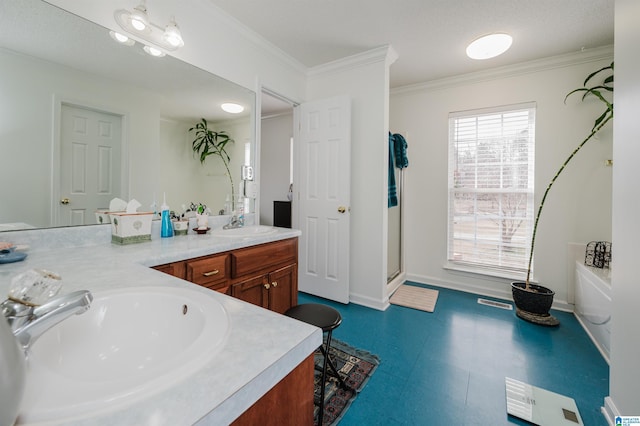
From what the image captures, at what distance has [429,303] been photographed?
2.90 meters

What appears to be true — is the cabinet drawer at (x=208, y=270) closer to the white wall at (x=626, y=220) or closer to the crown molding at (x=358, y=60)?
the white wall at (x=626, y=220)

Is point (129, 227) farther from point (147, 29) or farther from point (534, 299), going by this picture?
point (534, 299)

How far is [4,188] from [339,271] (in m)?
2.45

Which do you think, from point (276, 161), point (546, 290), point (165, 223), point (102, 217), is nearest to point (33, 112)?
point (102, 217)

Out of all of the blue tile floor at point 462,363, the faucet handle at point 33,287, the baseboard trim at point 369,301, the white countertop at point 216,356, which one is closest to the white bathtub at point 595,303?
the blue tile floor at point 462,363

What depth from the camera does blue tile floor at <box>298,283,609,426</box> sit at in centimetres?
148

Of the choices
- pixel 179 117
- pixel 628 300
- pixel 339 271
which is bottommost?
pixel 339 271

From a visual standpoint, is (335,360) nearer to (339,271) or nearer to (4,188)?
(339,271)

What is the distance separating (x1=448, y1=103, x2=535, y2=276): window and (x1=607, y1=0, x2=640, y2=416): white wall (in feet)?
5.59

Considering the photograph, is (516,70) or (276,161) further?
(276,161)

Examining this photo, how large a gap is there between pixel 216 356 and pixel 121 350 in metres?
0.41

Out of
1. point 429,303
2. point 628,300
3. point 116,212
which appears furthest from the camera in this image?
point 429,303

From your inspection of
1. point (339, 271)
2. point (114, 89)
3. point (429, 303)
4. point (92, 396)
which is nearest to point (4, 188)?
point (114, 89)

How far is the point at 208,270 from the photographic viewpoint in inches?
58.5
